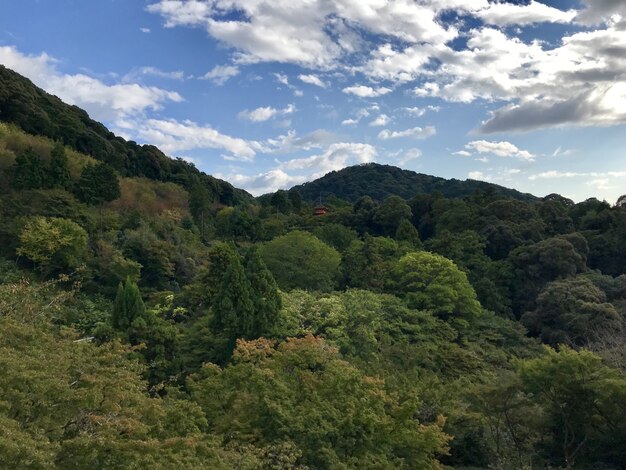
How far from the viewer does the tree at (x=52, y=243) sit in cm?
2259

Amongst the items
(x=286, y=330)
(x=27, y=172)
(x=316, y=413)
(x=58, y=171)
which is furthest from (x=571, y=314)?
(x=27, y=172)

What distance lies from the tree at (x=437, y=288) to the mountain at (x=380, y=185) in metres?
61.9

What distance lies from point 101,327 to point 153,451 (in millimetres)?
11795

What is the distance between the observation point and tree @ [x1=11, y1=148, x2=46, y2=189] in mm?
26750

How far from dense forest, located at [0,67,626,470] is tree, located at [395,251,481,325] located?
105 mm

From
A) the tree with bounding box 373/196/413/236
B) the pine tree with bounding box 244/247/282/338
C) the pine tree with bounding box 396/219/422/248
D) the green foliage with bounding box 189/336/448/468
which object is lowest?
the green foliage with bounding box 189/336/448/468

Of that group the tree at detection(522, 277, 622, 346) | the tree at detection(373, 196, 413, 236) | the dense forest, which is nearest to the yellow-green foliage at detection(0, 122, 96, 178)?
the dense forest

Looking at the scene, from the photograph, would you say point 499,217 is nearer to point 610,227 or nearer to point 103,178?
point 610,227

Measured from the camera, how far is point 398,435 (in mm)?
10375

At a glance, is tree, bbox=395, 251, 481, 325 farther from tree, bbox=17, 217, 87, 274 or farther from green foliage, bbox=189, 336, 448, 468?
tree, bbox=17, 217, 87, 274

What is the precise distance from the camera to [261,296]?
19281mm

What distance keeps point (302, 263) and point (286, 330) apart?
8.42 m

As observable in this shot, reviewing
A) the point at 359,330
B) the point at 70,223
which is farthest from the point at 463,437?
the point at 70,223

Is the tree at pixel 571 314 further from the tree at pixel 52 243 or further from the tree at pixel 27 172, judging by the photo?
the tree at pixel 27 172
